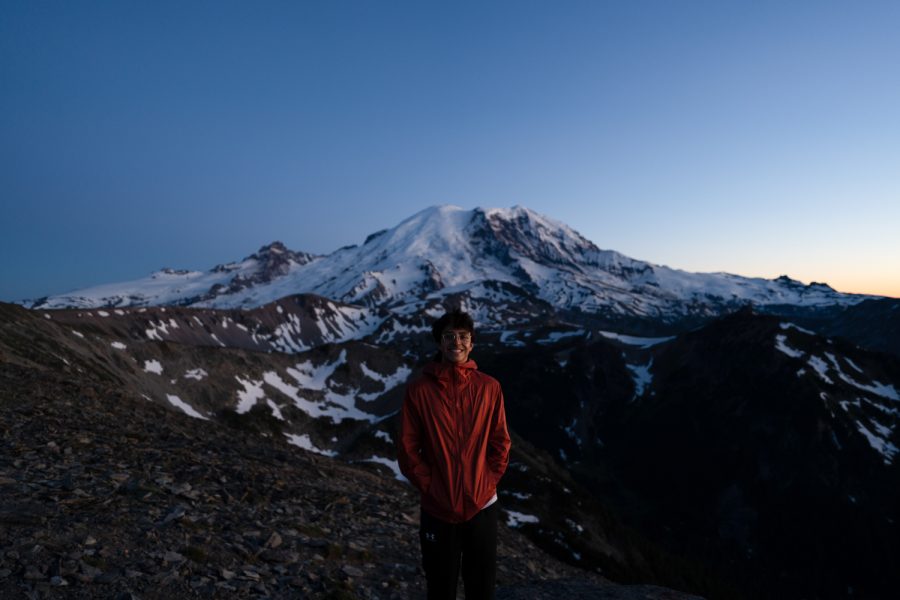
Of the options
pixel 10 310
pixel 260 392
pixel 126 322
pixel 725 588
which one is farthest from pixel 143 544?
pixel 126 322

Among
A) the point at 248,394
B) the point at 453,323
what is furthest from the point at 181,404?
the point at 453,323

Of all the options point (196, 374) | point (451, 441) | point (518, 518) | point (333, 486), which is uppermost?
point (451, 441)

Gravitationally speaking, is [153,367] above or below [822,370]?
above

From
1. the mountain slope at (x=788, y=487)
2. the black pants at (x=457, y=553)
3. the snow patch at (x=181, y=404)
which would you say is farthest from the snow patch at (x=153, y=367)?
the mountain slope at (x=788, y=487)

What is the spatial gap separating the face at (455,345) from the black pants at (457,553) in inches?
81.7

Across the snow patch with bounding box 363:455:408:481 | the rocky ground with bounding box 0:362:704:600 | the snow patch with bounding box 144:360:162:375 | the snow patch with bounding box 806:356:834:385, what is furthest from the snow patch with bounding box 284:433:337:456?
the snow patch with bounding box 806:356:834:385

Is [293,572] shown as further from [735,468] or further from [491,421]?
[735,468]

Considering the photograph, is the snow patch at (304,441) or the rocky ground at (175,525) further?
the snow patch at (304,441)

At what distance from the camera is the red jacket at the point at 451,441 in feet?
22.0

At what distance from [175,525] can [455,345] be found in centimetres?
853

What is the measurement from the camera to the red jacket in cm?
671

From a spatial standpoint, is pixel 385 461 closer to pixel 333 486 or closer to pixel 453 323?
pixel 333 486

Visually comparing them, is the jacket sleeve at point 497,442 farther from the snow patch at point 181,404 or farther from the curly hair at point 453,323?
the snow patch at point 181,404

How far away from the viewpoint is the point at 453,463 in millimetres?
6848
